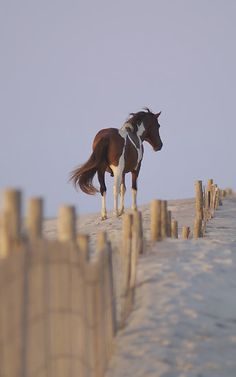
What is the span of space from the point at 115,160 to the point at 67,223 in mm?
8375

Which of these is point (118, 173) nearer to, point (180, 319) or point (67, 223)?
point (180, 319)

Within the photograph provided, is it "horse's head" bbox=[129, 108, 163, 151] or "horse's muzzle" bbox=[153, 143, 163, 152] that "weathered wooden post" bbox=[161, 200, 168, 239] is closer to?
"horse's head" bbox=[129, 108, 163, 151]

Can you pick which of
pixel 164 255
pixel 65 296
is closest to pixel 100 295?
pixel 65 296

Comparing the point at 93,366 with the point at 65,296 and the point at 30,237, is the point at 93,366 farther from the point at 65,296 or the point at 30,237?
the point at 30,237

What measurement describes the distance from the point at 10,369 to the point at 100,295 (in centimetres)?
144

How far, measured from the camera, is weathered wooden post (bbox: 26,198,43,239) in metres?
3.99

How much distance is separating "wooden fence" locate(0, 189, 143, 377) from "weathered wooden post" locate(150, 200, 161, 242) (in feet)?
8.80

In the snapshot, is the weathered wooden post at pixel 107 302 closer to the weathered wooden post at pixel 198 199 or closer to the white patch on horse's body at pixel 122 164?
the weathered wooden post at pixel 198 199

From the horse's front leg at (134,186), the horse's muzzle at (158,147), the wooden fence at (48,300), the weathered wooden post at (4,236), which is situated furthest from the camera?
the horse's muzzle at (158,147)

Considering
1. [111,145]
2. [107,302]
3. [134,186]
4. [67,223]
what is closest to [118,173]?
[111,145]

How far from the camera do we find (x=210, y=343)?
5.63 metres

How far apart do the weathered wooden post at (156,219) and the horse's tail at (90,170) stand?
4.68 m

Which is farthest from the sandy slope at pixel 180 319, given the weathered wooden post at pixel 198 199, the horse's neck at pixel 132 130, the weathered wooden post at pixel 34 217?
Answer: the horse's neck at pixel 132 130

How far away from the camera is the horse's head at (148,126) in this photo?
13648 millimetres
